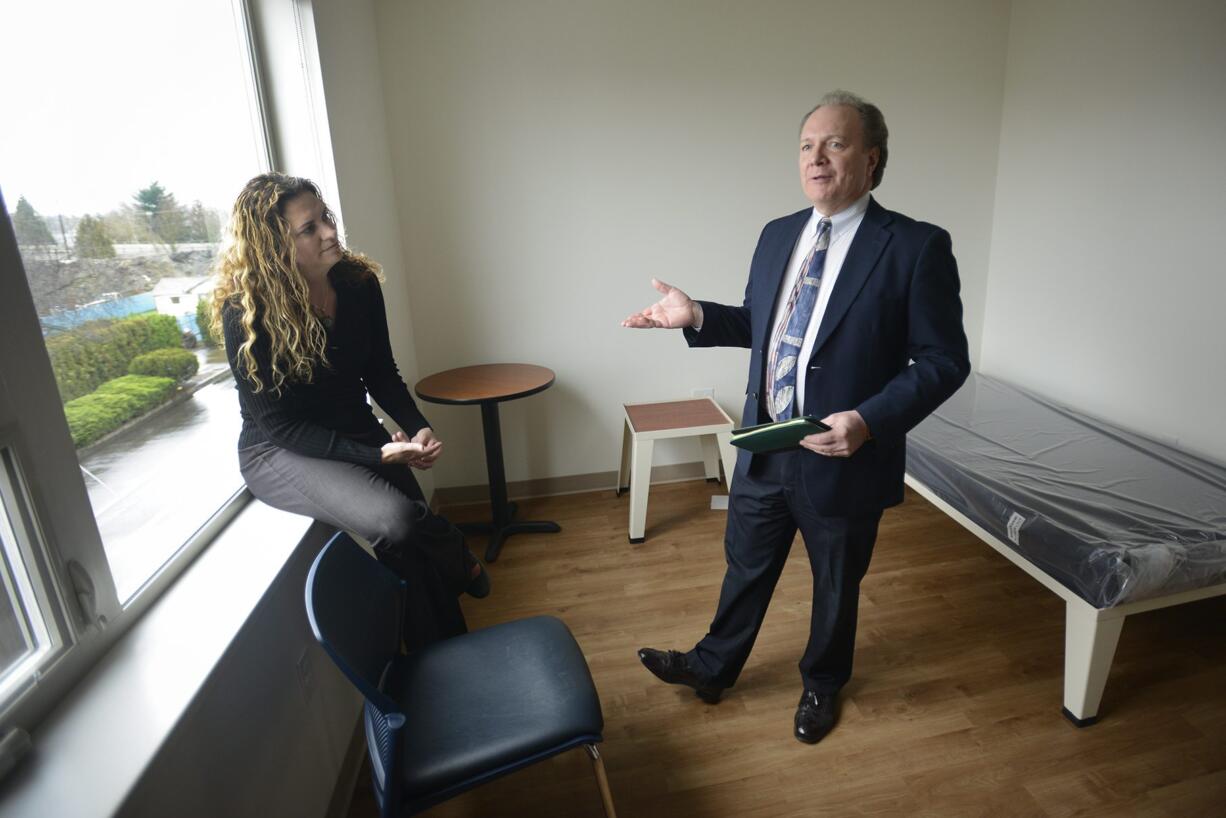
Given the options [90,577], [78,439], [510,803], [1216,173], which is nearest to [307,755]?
[510,803]

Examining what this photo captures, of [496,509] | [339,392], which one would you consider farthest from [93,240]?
[496,509]

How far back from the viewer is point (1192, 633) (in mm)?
2234

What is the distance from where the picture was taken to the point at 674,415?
314 cm

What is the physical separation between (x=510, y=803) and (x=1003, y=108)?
12.6 ft

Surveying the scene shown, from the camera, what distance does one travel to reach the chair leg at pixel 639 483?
2920 mm

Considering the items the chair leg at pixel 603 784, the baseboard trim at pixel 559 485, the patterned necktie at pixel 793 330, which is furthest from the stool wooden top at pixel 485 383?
the chair leg at pixel 603 784

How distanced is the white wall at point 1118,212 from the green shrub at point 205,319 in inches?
136

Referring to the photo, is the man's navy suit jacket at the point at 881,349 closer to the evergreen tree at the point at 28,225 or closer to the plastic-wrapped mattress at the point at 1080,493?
the plastic-wrapped mattress at the point at 1080,493

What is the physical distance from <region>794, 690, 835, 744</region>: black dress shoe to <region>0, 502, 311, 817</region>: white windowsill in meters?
1.47

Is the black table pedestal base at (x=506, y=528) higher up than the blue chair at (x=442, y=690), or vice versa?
the blue chair at (x=442, y=690)

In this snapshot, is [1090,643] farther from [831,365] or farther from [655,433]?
[655,433]

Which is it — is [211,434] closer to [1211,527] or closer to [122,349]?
[122,349]

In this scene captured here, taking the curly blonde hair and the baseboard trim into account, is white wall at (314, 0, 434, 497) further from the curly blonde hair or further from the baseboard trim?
the curly blonde hair

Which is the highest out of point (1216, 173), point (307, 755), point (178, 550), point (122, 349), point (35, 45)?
point (35, 45)
